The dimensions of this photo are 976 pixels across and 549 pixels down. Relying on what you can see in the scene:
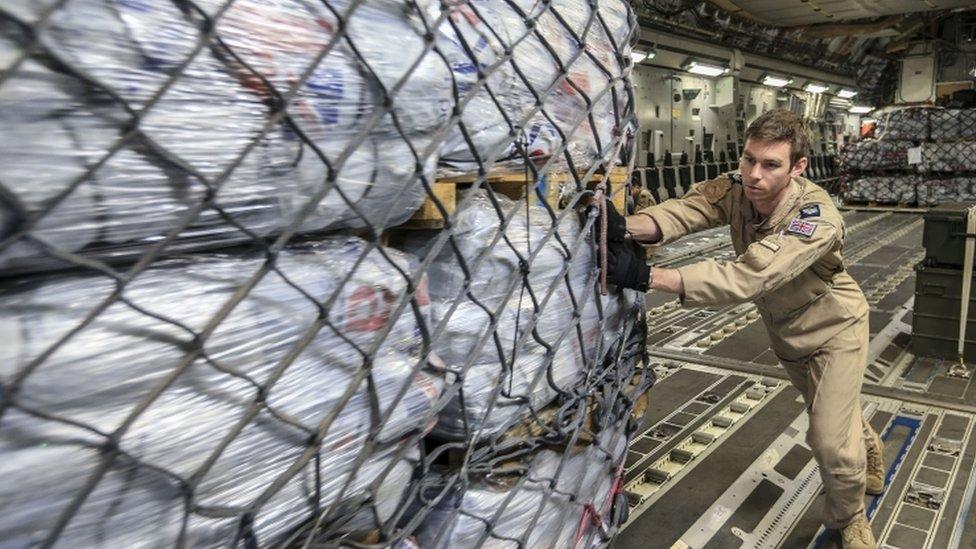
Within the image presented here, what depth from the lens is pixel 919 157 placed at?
1305 cm

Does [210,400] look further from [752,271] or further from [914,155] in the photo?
[914,155]

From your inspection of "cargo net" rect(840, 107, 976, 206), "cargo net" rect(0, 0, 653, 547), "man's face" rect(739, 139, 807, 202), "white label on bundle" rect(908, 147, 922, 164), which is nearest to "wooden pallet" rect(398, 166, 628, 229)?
"cargo net" rect(0, 0, 653, 547)

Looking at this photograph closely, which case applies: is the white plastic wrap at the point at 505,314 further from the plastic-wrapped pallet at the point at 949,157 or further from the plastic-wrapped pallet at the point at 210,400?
the plastic-wrapped pallet at the point at 949,157

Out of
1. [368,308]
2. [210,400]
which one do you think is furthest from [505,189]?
[210,400]

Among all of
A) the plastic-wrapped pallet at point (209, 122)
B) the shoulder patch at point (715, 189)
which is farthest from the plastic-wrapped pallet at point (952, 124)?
the plastic-wrapped pallet at point (209, 122)

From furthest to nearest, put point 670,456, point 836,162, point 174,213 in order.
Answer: point 836,162 < point 670,456 < point 174,213

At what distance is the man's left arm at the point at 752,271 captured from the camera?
2.49m

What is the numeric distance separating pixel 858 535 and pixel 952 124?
13.5 meters

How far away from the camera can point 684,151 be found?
11750mm

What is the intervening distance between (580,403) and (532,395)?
0.22 m

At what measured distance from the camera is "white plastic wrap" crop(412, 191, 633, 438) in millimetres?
1616

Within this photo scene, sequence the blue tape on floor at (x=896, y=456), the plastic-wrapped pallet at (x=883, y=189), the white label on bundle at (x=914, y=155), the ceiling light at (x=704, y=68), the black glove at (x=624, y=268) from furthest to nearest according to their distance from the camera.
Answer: the plastic-wrapped pallet at (x=883, y=189) → the white label on bundle at (x=914, y=155) → the ceiling light at (x=704, y=68) → the blue tape on floor at (x=896, y=456) → the black glove at (x=624, y=268)

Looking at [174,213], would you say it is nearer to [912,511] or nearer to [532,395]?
[532,395]

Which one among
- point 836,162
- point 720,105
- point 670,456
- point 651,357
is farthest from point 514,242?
point 836,162
